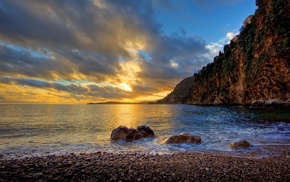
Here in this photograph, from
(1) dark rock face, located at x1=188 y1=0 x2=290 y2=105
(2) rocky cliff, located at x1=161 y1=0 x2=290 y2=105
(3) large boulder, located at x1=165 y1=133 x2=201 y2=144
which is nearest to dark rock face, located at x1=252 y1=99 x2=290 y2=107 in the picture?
(1) dark rock face, located at x1=188 y1=0 x2=290 y2=105

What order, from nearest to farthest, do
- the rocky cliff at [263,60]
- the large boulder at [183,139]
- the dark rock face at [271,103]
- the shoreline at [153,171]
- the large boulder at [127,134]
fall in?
the shoreline at [153,171] < the large boulder at [183,139] < the large boulder at [127,134] < the dark rock face at [271,103] < the rocky cliff at [263,60]

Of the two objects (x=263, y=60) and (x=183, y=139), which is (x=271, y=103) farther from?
(x=183, y=139)

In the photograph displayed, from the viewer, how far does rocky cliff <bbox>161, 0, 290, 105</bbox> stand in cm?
6931

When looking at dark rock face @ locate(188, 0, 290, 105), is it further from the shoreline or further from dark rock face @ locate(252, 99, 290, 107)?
the shoreline

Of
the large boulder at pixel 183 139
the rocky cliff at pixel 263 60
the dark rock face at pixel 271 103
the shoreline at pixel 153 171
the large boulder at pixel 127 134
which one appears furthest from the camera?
the rocky cliff at pixel 263 60

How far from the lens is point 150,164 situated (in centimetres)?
909

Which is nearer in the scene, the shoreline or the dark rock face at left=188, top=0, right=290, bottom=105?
the shoreline

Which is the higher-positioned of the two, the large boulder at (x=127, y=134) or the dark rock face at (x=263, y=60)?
the dark rock face at (x=263, y=60)

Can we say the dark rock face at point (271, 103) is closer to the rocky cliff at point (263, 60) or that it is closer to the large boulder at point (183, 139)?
the rocky cliff at point (263, 60)

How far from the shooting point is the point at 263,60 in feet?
246

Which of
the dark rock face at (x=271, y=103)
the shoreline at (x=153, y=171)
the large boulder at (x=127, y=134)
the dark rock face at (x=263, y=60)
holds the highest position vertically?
the dark rock face at (x=263, y=60)

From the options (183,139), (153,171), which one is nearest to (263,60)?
(183,139)

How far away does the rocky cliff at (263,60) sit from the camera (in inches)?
2729

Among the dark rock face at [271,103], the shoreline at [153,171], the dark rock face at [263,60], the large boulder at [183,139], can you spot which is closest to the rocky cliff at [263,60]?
the dark rock face at [263,60]
